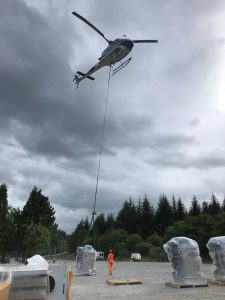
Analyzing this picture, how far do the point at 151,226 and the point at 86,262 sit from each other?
86.8m

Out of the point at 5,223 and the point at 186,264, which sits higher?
the point at 5,223

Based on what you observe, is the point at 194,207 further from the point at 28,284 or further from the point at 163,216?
the point at 28,284

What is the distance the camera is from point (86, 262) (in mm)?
Answer: 28156

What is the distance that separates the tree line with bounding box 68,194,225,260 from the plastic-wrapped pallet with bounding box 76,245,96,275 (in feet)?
106

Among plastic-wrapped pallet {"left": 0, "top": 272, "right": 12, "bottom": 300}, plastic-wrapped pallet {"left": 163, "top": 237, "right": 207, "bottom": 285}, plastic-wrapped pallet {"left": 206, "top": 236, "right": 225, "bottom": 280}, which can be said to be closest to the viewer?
plastic-wrapped pallet {"left": 0, "top": 272, "right": 12, "bottom": 300}

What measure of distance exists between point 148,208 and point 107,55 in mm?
95680

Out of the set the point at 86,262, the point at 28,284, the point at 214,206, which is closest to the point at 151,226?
the point at 214,206

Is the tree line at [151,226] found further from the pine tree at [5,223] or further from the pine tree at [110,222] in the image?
the pine tree at [5,223]

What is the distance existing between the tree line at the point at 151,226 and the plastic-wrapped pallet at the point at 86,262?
32.3 meters

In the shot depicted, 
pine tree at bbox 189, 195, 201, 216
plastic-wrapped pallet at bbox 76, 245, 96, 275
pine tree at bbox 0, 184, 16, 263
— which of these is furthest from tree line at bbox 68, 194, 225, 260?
plastic-wrapped pallet at bbox 76, 245, 96, 275

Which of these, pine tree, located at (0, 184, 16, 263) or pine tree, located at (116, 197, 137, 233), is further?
pine tree, located at (116, 197, 137, 233)

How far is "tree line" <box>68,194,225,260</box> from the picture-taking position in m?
61.9

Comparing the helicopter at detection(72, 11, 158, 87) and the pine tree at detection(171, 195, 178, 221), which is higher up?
the pine tree at detection(171, 195, 178, 221)

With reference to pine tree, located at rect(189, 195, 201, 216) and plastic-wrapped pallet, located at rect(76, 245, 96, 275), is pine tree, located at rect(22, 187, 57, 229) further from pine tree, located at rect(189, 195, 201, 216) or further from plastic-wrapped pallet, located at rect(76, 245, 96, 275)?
pine tree, located at rect(189, 195, 201, 216)
